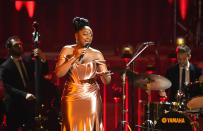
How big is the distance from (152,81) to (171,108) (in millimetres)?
671

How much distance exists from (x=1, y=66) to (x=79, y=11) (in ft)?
14.2

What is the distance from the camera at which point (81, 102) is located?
3.61 meters

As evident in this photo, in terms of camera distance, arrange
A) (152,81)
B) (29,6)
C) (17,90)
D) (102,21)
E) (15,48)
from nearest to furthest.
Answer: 1. (152,81)
2. (17,90)
3. (15,48)
4. (29,6)
5. (102,21)

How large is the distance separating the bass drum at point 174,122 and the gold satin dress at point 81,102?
196 centimetres

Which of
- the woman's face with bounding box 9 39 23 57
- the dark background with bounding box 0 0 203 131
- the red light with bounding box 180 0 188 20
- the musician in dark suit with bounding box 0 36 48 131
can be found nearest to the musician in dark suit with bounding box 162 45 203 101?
the musician in dark suit with bounding box 0 36 48 131

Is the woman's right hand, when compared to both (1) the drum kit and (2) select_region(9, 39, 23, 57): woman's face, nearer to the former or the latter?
(1) the drum kit

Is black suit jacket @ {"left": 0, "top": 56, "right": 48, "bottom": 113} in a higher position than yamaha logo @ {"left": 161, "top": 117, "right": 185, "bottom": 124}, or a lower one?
higher

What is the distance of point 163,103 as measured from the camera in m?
5.46

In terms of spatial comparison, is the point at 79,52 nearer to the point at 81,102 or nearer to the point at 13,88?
the point at 81,102

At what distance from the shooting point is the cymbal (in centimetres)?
485

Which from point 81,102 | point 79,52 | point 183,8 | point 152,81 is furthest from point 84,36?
point 183,8

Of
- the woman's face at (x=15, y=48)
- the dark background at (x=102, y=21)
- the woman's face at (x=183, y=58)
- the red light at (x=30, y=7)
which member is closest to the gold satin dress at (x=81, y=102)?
the woman's face at (x=15, y=48)

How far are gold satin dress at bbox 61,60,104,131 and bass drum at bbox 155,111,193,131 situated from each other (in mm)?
1961

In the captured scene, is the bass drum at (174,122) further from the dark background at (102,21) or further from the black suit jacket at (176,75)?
the dark background at (102,21)
